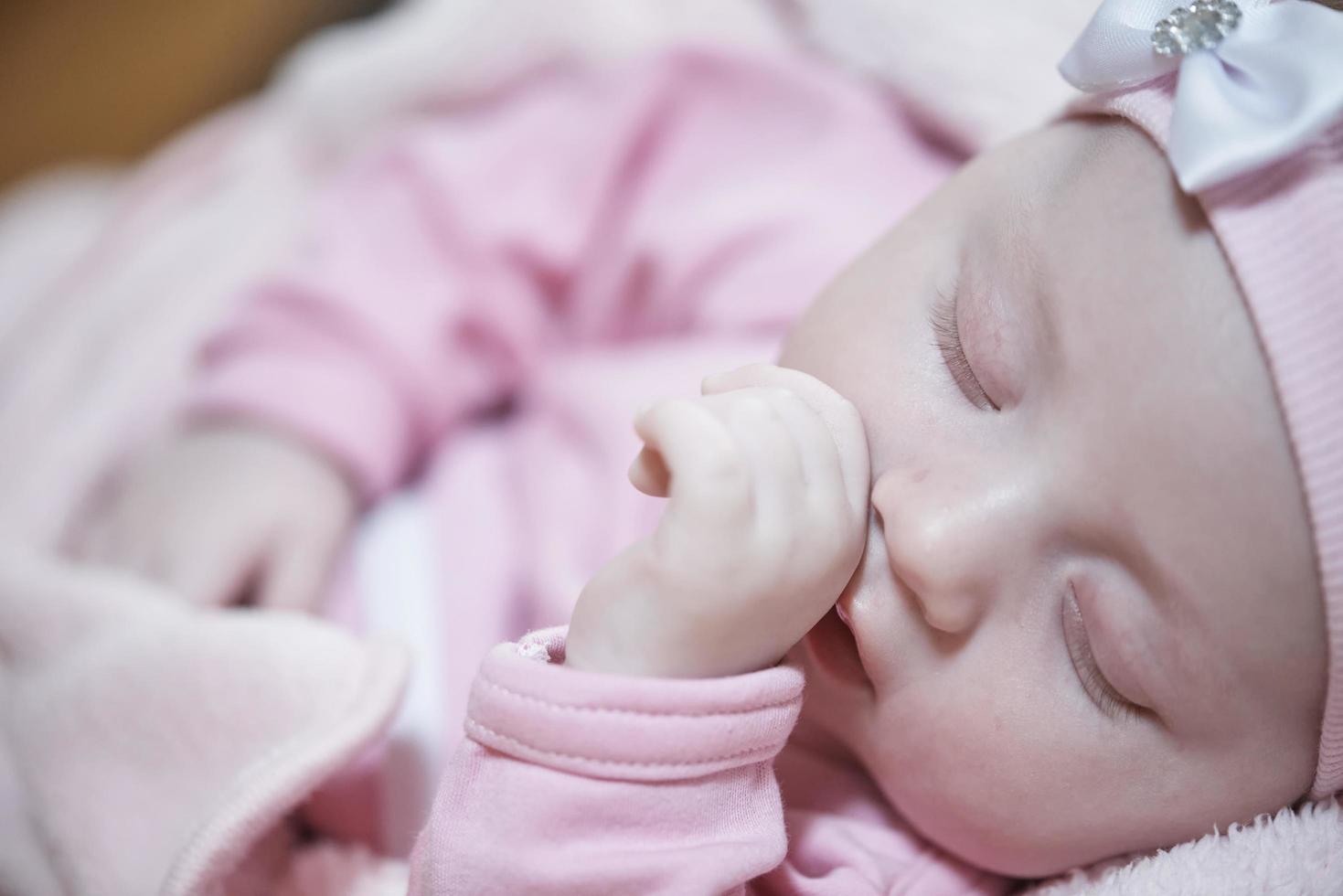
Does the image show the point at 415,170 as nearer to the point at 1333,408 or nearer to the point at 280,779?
the point at 280,779

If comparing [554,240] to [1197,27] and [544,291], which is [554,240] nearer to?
[544,291]

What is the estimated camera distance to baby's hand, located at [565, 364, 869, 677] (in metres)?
0.62

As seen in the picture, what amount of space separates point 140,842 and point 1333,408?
900 mm

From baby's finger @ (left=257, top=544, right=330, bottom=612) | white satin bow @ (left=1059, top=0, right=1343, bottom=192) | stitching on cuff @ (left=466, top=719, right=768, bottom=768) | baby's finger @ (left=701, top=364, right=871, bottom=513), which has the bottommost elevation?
baby's finger @ (left=257, top=544, right=330, bottom=612)

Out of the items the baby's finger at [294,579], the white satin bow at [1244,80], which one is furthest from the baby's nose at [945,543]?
the baby's finger at [294,579]

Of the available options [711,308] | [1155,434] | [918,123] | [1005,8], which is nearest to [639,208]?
[711,308]

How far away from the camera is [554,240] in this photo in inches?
53.0

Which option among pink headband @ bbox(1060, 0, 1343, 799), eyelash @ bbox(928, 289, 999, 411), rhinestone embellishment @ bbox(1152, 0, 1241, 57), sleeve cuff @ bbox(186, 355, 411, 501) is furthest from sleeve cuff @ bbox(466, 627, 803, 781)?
sleeve cuff @ bbox(186, 355, 411, 501)

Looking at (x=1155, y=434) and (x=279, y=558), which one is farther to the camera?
(x=279, y=558)

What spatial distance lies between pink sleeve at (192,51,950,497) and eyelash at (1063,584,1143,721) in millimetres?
576

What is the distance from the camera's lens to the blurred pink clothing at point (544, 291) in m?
1.12

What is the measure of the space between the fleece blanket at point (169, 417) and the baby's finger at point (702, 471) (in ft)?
1.20

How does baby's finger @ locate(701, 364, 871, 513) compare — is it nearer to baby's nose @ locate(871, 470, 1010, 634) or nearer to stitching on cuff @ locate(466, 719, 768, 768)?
baby's nose @ locate(871, 470, 1010, 634)

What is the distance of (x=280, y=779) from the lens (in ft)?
2.69
